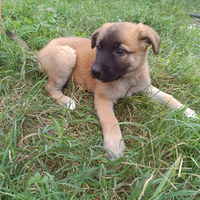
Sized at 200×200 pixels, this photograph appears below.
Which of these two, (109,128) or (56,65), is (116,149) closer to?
(109,128)

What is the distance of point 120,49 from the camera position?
241 cm

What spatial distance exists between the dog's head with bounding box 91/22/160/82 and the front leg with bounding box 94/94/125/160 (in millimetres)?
397

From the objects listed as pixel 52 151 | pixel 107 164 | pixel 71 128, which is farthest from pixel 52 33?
pixel 107 164

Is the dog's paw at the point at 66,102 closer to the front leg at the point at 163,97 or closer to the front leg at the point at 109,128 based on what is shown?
the front leg at the point at 109,128

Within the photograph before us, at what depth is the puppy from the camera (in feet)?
7.76

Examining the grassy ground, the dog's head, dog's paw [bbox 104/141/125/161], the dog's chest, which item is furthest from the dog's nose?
dog's paw [bbox 104/141/125/161]

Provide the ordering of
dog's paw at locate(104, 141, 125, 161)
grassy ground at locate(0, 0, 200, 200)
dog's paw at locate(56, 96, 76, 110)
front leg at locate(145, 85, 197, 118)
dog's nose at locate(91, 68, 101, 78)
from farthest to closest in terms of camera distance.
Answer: front leg at locate(145, 85, 197, 118)
dog's paw at locate(56, 96, 76, 110)
dog's nose at locate(91, 68, 101, 78)
dog's paw at locate(104, 141, 125, 161)
grassy ground at locate(0, 0, 200, 200)

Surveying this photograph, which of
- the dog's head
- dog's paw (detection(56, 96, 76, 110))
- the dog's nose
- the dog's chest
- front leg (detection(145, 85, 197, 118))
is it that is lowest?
dog's paw (detection(56, 96, 76, 110))

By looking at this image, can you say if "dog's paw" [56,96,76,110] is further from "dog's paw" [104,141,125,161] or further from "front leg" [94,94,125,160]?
"dog's paw" [104,141,125,161]

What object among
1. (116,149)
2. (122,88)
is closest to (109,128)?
(116,149)

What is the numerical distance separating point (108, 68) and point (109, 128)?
0.75 m

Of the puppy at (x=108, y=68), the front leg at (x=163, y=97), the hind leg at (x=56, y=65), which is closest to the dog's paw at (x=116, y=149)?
the puppy at (x=108, y=68)

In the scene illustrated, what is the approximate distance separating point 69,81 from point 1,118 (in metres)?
1.44

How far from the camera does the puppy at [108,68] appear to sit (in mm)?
2365
